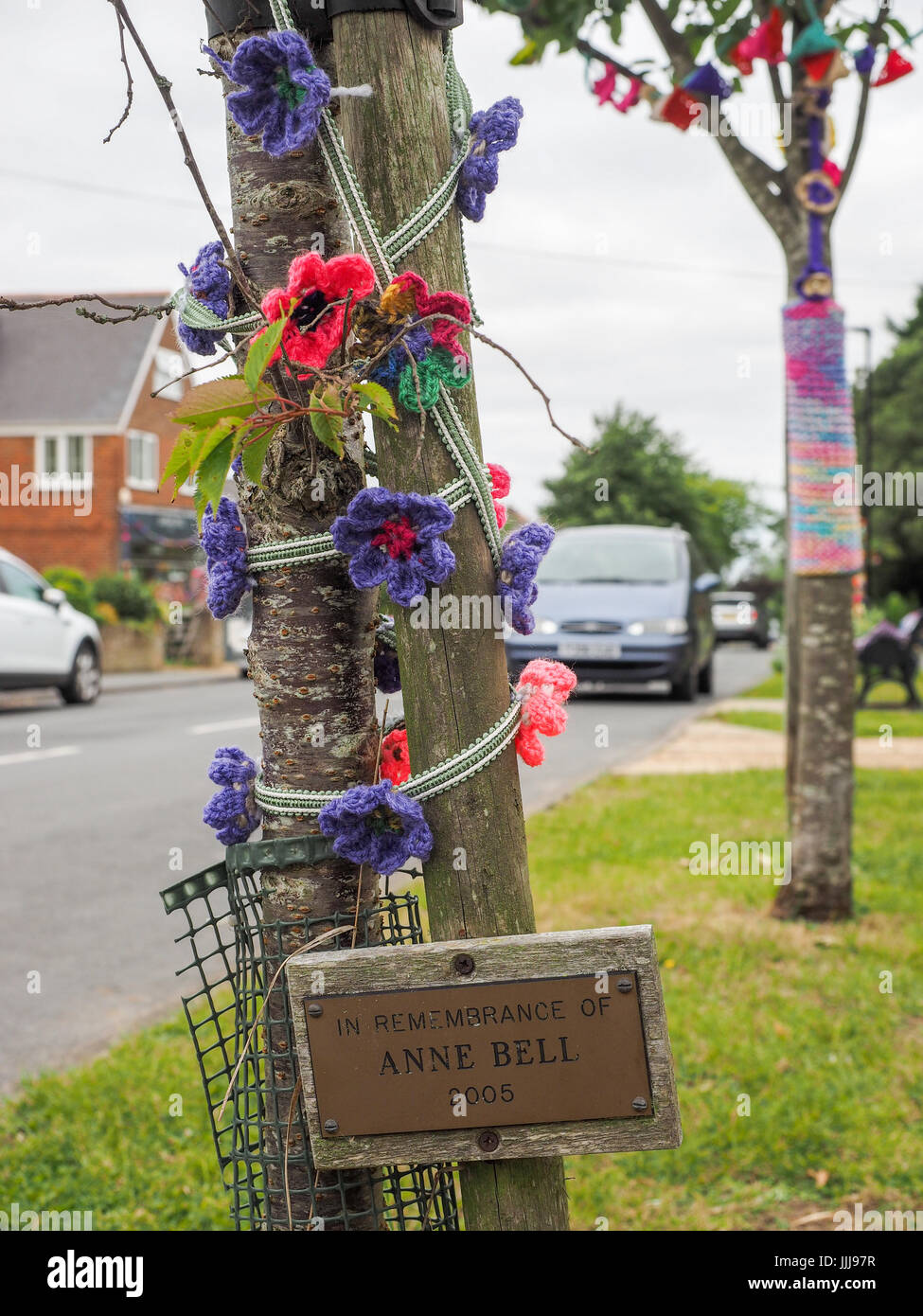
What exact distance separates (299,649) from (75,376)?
110ft

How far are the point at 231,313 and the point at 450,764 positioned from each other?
1.95 ft

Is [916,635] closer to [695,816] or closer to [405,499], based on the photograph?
[695,816]

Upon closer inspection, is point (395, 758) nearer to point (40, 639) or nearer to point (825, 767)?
point (825, 767)

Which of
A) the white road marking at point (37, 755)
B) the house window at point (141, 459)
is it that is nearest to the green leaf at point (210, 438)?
the white road marking at point (37, 755)

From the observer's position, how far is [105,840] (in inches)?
283

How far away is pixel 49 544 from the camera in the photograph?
32500 millimetres

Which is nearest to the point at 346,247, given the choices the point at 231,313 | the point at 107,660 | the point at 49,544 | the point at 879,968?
the point at 231,313

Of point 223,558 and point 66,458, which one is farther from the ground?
point 66,458

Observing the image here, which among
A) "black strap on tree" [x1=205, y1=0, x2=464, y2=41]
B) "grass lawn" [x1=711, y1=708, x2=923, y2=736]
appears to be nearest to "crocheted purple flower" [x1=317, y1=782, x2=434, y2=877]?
"black strap on tree" [x1=205, y1=0, x2=464, y2=41]

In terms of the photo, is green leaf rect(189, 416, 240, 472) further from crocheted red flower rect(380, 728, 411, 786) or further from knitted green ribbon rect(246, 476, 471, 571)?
crocheted red flower rect(380, 728, 411, 786)

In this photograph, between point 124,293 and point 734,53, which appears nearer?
point 734,53

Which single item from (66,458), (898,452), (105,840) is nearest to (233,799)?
(105,840)

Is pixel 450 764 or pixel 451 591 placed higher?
pixel 451 591

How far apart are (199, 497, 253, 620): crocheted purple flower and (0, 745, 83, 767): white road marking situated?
28.9ft
